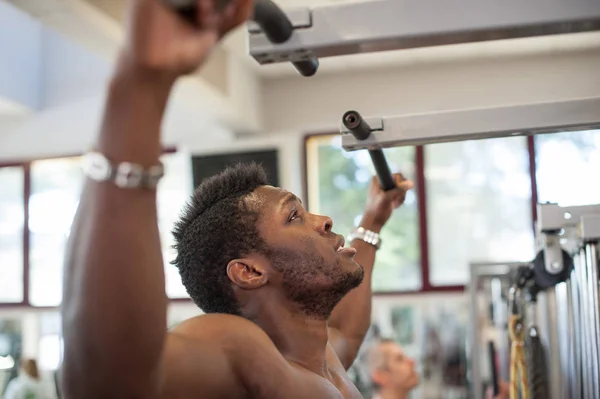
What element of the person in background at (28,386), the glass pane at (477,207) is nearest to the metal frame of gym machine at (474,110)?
the glass pane at (477,207)

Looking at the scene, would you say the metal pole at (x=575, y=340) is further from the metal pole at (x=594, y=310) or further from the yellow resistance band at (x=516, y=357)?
Result: the metal pole at (x=594, y=310)

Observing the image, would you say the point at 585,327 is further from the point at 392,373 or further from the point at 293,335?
the point at 392,373

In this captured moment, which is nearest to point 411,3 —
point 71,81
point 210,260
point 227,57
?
point 210,260

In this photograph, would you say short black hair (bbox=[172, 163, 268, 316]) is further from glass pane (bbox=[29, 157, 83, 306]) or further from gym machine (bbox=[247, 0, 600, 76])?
glass pane (bbox=[29, 157, 83, 306])

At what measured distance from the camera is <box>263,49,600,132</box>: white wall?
17.2 feet

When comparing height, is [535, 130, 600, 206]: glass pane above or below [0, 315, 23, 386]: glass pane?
above

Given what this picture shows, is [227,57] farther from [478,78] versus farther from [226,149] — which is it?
[478,78]

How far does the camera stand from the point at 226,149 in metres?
5.45

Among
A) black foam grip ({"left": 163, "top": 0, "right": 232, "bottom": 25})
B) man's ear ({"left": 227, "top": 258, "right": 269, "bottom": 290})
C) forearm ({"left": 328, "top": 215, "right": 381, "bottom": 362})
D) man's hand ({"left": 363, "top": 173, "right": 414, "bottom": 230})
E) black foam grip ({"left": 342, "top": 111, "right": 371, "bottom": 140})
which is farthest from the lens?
man's hand ({"left": 363, "top": 173, "right": 414, "bottom": 230})

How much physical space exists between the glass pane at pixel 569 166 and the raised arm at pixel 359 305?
3.59 metres

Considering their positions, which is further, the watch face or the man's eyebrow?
the man's eyebrow

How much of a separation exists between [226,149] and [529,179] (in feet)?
6.74

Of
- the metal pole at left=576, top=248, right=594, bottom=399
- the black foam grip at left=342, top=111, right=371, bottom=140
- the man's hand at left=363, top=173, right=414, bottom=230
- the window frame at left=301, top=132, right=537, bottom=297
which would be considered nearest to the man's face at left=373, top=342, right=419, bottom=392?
the window frame at left=301, top=132, right=537, bottom=297

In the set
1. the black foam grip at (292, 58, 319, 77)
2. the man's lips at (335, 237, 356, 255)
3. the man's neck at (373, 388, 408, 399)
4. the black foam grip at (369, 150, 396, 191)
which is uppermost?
the black foam grip at (292, 58, 319, 77)
